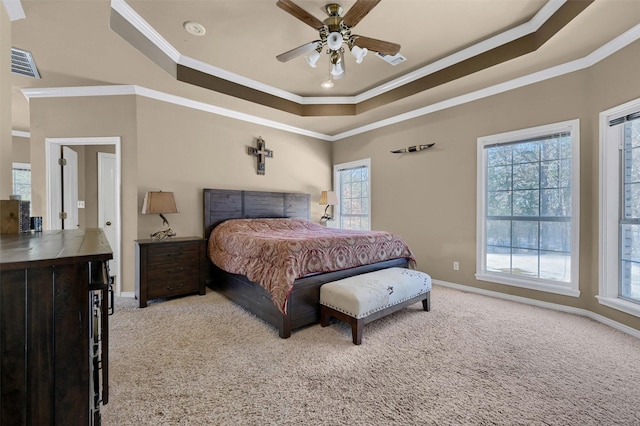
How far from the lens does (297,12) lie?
84.9 inches

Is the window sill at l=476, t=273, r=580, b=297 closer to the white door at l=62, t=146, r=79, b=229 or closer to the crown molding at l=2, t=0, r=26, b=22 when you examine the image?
the crown molding at l=2, t=0, r=26, b=22

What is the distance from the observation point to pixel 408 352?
217cm

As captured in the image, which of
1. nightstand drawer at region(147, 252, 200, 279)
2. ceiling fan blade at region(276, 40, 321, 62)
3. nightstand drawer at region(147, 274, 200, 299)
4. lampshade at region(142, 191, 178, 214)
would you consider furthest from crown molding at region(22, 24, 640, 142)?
nightstand drawer at region(147, 274, 200, 299)

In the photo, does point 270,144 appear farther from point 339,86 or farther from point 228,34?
point 228,34

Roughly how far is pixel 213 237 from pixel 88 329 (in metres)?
2.92

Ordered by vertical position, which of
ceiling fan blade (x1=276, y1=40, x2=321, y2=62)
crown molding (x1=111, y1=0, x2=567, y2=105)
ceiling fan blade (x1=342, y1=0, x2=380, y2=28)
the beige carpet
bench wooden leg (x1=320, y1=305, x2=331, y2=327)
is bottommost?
the beige carpet

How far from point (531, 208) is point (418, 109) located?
2109 mm

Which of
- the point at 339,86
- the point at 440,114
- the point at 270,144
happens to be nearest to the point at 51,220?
A: the point at 270,144

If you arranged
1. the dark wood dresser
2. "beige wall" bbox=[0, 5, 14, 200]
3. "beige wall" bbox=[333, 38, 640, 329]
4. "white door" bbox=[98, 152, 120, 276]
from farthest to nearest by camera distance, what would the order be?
"white door" bbox=[98, 152, 120, 276] → "beige wall" bbox=[333, 38, 640, 329] → "beige wall" bbox=[0, 5, 14, 200] → the dark wood dresser

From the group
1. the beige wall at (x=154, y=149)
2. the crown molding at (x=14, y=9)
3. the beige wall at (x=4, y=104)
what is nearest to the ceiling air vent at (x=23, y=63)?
the beige wall at (x=154, y=149)

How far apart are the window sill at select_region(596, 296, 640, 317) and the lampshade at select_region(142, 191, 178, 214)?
189 inches

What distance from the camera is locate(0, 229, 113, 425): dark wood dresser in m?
0.88

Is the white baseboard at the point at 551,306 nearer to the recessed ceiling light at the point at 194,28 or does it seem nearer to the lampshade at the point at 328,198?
the lampshade at the point at 328,198

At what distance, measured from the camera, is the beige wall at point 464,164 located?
2.79 m
